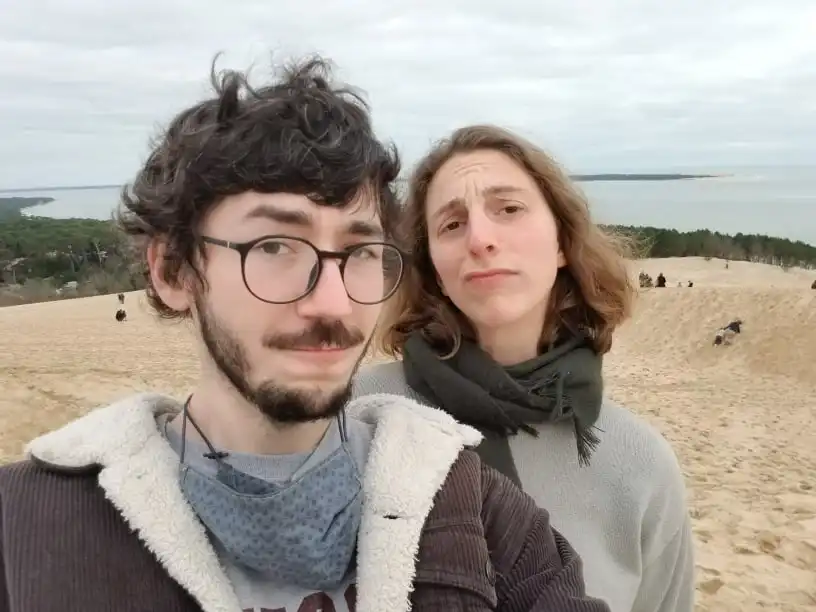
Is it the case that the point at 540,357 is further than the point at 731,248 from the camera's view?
No

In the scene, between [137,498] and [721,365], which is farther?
[721,365]

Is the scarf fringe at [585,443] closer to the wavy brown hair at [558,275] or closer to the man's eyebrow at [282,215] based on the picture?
the wavy brown hair at [558,275]

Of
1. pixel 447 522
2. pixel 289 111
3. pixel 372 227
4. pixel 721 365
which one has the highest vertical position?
pixel 289 111

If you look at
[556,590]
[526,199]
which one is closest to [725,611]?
[526,199]

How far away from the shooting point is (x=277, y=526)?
1.25 meters

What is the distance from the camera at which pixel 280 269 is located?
4.30 ft

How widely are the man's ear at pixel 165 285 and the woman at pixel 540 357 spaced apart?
904 mm

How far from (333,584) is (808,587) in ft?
15.4

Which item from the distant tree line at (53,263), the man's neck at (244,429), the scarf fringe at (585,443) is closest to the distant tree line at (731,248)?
the distant tree line at (53,263)

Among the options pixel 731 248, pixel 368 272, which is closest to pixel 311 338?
pixel 368 272

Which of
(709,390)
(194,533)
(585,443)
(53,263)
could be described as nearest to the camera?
(194,533)

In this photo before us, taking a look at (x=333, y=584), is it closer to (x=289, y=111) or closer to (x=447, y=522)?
(x=447, y=522)

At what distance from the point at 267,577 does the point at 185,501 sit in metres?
0.19

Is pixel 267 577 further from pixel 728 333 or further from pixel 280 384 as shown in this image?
pixel 728 333
